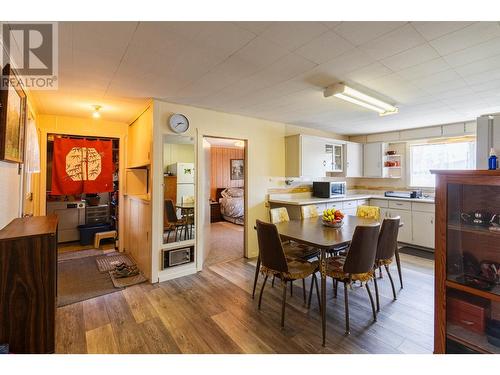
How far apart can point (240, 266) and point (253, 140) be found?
2014 millimetres

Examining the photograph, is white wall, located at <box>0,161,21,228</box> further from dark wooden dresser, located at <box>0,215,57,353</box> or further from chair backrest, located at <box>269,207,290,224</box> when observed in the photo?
chair backrest, located at <box>269,207,290,224</box>

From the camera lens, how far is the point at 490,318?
137 cm

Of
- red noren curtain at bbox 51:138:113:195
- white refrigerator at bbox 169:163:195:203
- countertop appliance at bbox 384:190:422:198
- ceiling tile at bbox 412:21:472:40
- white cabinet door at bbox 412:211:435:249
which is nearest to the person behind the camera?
ceiling tile at bbox 412:21:472:40

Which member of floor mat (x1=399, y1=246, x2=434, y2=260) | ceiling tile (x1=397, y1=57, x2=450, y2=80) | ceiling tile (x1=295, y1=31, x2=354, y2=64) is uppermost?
ceiling tile (x1=397, y1=57, x2=450, y2=80)

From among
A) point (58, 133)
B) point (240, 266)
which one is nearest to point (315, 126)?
point (240, 266)

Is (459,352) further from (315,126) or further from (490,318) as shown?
(315,126)

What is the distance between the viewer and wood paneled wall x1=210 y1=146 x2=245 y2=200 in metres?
7.31

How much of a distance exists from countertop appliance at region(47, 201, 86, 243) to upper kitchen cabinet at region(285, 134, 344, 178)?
427cm

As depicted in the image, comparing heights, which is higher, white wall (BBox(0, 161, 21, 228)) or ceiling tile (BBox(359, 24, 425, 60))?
ceiling tile (BBox(359, 24, 425, 60))

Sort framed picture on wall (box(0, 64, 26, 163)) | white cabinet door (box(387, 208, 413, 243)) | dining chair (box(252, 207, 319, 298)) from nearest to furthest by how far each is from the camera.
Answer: framed picture on wall (box(0, 64, 26, 163)) → dining chair (box(252, 207, 319, 298)) → white cabinet door (box(387, 208, 413, 243))

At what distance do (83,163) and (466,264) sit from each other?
4779 mm

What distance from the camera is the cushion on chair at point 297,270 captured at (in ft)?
7.17

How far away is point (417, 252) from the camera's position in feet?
13.8

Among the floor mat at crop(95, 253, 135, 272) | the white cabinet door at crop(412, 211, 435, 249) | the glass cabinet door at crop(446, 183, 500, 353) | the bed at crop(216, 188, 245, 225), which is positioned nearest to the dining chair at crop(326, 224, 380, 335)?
the glass cabinet door at crop(446, 183, 500, 353)
